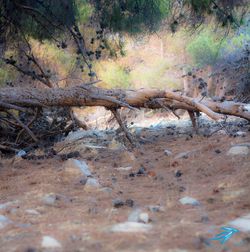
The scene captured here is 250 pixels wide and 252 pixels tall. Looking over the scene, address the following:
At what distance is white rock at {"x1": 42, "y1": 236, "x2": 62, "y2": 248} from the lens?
2.36 metres

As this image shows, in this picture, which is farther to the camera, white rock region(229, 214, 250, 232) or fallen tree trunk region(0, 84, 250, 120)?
fallen tree trunk region(0, 84, 250, 120)

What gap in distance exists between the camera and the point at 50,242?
94.8 inches

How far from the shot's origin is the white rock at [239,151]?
463 centimetres

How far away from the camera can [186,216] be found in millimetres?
2920

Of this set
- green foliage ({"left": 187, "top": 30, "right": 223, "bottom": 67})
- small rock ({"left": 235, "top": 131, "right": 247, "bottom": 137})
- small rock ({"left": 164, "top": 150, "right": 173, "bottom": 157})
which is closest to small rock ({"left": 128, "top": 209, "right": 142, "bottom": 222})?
small rock ({"left": 164, "top": 150, "right": 173, "bottom": 157})

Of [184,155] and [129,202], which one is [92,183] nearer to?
[129,202]

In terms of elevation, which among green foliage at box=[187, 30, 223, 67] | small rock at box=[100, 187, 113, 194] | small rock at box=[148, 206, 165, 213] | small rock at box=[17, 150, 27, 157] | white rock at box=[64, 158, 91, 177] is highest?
green foliage at box=[187, 30, 223, 67]

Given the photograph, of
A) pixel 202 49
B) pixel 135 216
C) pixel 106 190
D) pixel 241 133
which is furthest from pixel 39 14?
pixel 202 49

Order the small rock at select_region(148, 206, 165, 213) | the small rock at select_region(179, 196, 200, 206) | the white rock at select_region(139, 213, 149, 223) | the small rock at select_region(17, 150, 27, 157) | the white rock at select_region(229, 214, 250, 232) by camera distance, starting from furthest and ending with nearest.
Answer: the small rock at select_region(17, 150, 27, 157) < the small rock at select_region(179, 196, 200, 206) < the small rock at select_region(148, 206, 165, 213) < the white rock at select_region(139, 213, 149, 223) < the white rock at select_region(229, 214, 250, 232)

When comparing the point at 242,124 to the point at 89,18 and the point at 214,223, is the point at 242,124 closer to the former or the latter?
the point at 89,18

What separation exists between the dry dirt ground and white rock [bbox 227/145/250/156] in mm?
93

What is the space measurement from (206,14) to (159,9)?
758mm

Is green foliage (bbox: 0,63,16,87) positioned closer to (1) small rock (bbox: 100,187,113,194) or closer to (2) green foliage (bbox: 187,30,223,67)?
(1) small rock (bbox: 100,187,113,194)

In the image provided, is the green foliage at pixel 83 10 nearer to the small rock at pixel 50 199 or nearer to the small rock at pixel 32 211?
the small rock at pixel 50 199
